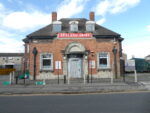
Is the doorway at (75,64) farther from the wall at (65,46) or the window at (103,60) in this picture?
the window at (103,60)

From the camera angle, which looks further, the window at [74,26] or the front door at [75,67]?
the window at [74,26]

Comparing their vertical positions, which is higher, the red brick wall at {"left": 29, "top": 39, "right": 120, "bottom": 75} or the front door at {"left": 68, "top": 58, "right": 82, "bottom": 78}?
the red brick wall at {"left": 29, "top": 39, "right": 120, "bottom": 75}

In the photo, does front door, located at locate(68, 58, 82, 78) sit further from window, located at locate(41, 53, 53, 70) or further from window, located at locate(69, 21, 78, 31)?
window, located at locate(69, 21, 78, 31)

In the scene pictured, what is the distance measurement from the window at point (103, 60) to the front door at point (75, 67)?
273 cm

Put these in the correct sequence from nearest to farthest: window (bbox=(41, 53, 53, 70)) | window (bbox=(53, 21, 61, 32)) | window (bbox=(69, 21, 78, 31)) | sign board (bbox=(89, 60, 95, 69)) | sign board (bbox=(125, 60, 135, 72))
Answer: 1. sign board (bbox=(89, 60, 95, 69))
2. sign board (bbox=(125, 60, 135, 72))
3. window (bbox=(41, 53, 53, 70))
4. window (bbox=(69, 21, 78, 31))
5. window (bbox=(53, 21, 61, 32))

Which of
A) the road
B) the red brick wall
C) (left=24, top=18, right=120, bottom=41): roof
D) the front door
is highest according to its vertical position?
(left=24, top=18, right=120, bottom=41): roof

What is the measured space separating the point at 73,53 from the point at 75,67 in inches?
72.6

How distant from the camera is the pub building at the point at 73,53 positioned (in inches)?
834

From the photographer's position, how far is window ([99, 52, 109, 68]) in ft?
70.8

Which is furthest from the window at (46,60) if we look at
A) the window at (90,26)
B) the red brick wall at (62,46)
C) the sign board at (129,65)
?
the sign board at (129,65)

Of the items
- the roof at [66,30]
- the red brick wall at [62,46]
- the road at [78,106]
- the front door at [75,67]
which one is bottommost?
the road at [78,106]

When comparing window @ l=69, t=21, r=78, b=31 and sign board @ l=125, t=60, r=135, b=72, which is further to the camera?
window @ l=69, t=21, r=78, b=31

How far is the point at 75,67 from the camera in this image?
21.2 metres

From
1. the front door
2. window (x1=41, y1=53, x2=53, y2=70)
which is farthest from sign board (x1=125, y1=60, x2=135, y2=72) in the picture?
window (x1=41, y1=53, x2=53, y2=70)
